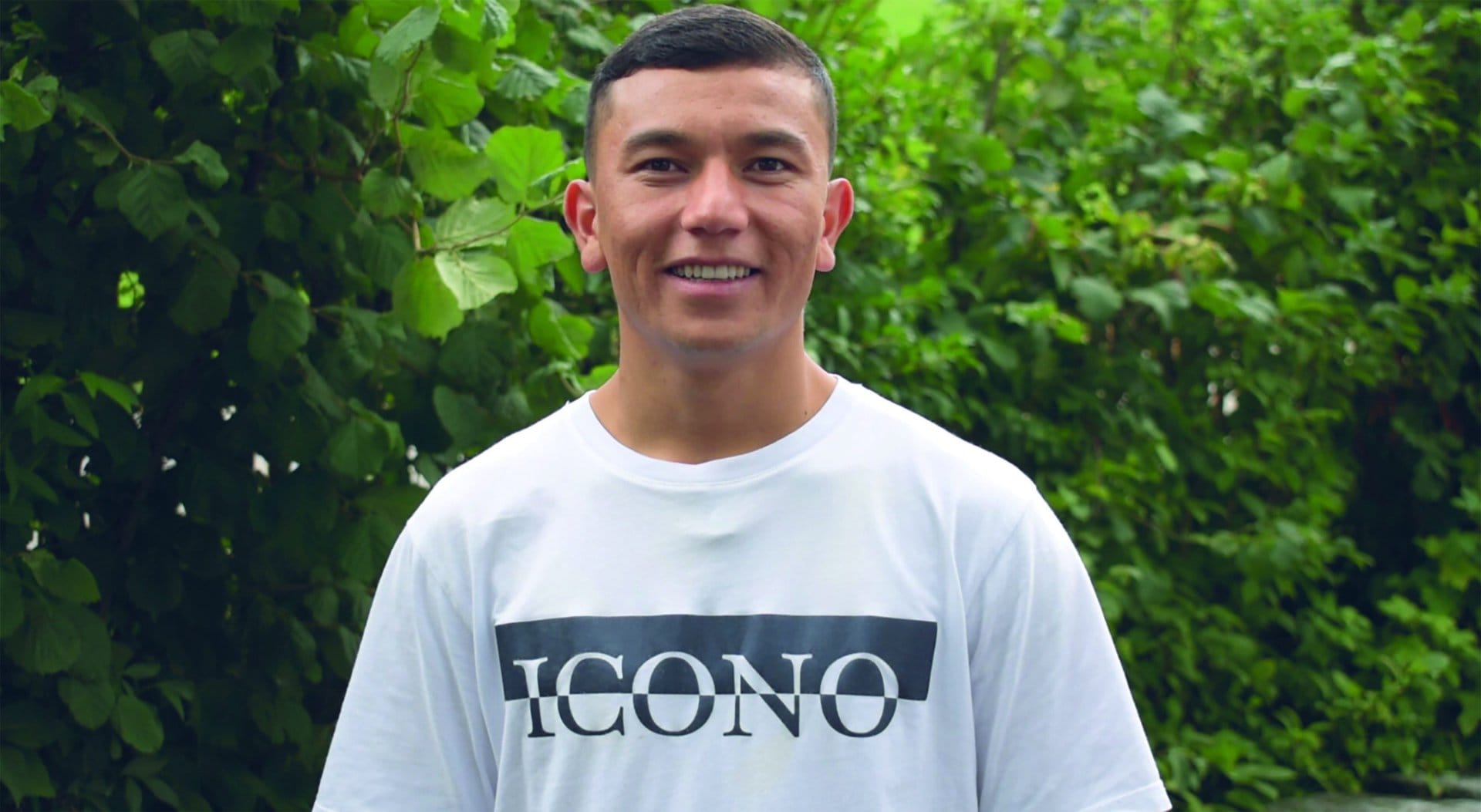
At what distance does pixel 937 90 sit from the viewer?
4719 mm

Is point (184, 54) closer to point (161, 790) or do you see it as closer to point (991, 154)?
point (161, 790)

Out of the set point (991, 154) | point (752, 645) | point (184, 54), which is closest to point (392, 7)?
point (184, 54)

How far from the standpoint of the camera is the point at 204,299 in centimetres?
282

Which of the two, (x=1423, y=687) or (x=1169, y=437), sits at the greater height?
(x=1169, y=437)

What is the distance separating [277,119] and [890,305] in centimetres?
166

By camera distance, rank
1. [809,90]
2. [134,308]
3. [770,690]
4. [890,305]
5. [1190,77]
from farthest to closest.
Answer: [1190,77], [890,305], [134,308], [809,90], [770,690]

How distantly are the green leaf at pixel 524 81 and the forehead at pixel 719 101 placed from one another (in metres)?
1.26

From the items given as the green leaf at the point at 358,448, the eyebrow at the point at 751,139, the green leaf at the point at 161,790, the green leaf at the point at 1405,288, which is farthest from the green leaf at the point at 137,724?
the green leaf at the point at 1405,288

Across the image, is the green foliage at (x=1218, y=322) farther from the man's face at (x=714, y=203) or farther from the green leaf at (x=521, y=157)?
the man's face at (x=714, y=203)

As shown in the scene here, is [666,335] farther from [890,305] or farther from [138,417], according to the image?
[890,305]

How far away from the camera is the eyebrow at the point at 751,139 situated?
1.75 metres

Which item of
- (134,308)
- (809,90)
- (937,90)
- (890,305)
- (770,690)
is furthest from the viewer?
(937,90)

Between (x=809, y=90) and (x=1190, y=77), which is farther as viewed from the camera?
(x=1190, y=77)

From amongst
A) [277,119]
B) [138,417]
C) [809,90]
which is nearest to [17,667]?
[138,417]
